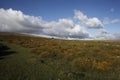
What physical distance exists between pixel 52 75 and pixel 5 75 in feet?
17.3

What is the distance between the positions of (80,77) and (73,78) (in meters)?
1.24

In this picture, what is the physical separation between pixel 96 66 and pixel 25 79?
12.2 m

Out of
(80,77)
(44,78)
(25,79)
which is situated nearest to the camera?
(25,79)

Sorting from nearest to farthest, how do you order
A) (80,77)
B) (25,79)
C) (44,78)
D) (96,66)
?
1. (25,79)
2. (44,78)
3. (80,77)
4. (96,66)

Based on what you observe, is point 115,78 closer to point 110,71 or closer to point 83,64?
point 110,71

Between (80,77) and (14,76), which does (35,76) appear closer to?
(14,76)

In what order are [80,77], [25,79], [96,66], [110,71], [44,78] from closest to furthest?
1. [25,79]
2. [44,78]
3. [80,77]
4. [110,71]
5. [96,66]

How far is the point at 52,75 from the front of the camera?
58.4 ft

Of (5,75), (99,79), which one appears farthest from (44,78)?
(99,79)

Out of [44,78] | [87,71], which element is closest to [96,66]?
[87,71]

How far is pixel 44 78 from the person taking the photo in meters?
16.5

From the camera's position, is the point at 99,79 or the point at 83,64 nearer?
the point at 99,79

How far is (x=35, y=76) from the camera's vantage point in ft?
55.4

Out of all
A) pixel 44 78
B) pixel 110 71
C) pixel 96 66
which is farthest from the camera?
pixel 96 66
